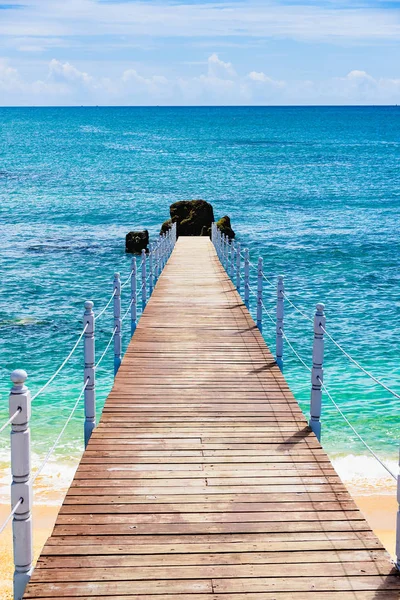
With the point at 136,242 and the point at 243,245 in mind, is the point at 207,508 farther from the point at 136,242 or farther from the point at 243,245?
the point at 243,245

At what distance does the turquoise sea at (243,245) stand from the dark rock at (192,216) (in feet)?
10.4

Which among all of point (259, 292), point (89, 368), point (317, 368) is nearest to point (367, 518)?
point (259, 292)

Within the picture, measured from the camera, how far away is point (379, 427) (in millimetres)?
14977

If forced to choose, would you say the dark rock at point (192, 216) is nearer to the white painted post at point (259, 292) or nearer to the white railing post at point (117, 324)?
the white painted post at point (259, 292)

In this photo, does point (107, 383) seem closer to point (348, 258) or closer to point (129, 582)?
point (129, 582)

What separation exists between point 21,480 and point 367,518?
25.2 ft

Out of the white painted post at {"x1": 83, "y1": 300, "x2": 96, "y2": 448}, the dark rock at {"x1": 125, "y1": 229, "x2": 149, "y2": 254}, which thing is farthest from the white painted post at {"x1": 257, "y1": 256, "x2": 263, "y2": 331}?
the dark rock at {"x1": 125, "y1": 229, "x2": 149, "y2": 254}

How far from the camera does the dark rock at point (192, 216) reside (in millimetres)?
37281

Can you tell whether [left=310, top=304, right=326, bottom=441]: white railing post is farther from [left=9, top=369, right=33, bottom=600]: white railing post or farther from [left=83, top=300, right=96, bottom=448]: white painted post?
[left=9, top=369, right=33, bottom=600]: white railing post

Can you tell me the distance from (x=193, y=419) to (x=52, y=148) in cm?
11716

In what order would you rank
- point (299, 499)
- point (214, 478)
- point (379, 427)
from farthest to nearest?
point (379, 427) < point (214, 478) < point (299, 499)

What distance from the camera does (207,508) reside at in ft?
18.1

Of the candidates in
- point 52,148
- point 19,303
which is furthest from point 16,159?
point 19,303

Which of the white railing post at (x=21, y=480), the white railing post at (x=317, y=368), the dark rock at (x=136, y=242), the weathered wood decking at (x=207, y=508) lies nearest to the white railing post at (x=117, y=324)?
the weathered wood decking at (x=207, y=508)
